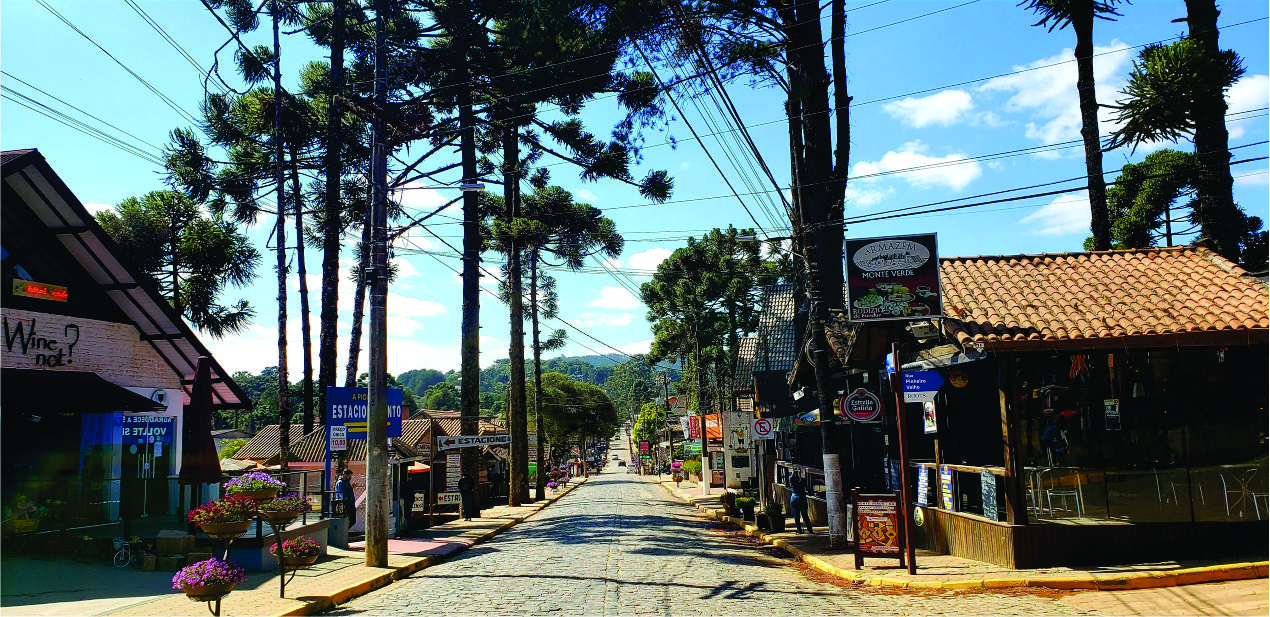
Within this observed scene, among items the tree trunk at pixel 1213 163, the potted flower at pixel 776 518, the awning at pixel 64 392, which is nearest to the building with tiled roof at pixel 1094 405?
the tree trunk at pixel 1213 163

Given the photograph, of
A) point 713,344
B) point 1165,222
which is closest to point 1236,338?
point 1165,222

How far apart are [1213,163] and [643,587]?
12.5 m

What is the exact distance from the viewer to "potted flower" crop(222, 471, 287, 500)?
1069 centimetres

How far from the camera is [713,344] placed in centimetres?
6131

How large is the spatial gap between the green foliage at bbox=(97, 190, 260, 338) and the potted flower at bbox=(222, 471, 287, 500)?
46.8 ft

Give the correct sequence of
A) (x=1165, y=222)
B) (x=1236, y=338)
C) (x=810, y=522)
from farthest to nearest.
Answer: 1. (x=1165, y=222)
2. (x=810, y=522)
3. (x=1236, y=338)

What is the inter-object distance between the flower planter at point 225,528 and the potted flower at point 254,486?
377mm

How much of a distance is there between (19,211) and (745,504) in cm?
1872

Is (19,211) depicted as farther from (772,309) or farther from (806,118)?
(772,309)

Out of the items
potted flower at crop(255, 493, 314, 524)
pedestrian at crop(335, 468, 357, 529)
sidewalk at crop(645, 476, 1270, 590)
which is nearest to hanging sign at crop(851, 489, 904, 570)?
sidewalk at crop(645, 476, 1270, 590)

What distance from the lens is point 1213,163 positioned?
15.0 m

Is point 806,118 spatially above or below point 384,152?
above

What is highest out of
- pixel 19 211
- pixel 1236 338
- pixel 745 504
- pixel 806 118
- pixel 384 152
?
pixel 806 118

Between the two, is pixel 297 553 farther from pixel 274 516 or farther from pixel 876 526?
pixel 876 526
